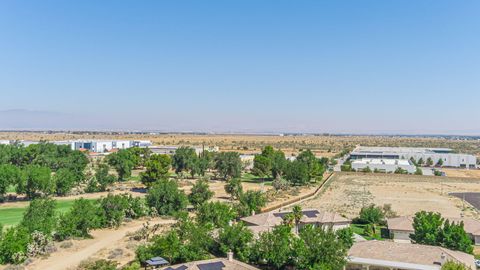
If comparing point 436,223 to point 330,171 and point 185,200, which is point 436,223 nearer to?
point 185,200

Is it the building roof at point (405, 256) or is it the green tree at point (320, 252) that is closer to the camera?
the green tree at point (320, 252)

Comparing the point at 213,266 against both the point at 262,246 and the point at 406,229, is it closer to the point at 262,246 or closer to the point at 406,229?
the point at 262,246

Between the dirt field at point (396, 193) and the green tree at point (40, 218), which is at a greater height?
the green tree at point (40, 218)

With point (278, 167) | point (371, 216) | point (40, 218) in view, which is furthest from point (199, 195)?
point (278, 167)

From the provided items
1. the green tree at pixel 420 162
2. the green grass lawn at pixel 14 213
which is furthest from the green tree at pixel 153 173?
the green tree at pixel 420 162

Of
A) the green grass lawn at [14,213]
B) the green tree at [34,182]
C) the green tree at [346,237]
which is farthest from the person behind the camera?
the green tree at [34,182]

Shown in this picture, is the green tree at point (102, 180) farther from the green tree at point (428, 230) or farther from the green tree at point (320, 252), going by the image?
the green tree at point (428, 230)

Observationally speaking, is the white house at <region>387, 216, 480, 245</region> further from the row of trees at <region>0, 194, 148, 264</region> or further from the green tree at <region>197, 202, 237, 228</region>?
the row of trees at <region>0, 194, 148, 264</region>

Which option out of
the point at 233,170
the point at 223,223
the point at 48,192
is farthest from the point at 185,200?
the point at 233,170
